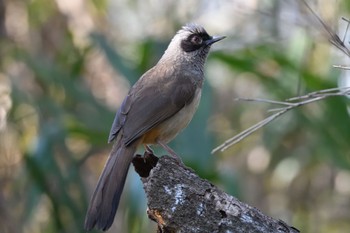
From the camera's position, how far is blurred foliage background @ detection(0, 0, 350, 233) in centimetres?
750

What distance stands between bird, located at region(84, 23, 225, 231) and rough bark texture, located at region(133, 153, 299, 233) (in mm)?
930

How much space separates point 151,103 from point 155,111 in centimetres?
8

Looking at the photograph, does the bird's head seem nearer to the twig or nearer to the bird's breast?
the bird's breast

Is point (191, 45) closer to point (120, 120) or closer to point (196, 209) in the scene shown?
point (120, 120)

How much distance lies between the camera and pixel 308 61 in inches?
329

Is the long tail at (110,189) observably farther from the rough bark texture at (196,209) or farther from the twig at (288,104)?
the rough bark texture at (196,209)

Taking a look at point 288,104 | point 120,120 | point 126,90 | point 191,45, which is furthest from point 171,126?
point 126,90

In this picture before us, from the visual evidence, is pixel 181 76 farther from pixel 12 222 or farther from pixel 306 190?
pixel 306 190

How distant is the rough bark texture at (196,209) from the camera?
367cm

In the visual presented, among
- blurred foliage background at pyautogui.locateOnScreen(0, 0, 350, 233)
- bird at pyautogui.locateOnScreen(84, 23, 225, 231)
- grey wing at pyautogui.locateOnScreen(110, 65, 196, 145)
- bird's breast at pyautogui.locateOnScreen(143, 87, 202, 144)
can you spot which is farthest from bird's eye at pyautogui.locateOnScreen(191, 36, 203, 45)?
bird's breast at pyautogui.locateOnScreen(143, 87, 202, 144)

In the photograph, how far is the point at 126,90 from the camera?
29.2ft

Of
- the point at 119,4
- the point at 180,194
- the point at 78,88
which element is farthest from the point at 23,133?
the point at 180,194

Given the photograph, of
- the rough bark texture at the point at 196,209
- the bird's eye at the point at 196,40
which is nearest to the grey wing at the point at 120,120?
the bird's eye at the point at 196,40

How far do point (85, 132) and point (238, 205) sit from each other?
409 centimetres
